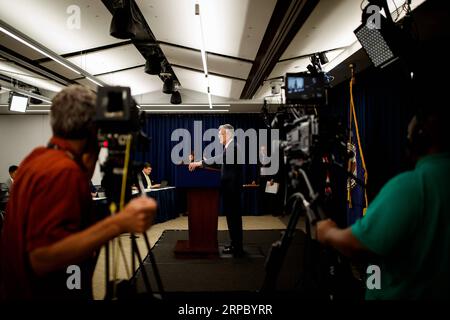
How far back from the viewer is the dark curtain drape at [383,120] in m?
3.38

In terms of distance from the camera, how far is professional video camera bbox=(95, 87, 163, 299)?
3.56ft

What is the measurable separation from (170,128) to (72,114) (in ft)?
25.0

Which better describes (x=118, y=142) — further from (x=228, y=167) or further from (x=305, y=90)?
(x=228, y=167)

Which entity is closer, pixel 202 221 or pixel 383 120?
pixel 202 221

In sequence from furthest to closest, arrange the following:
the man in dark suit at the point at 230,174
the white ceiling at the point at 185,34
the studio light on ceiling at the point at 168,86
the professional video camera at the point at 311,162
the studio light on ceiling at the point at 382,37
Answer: the studio light on ceiling at the point at 168,86, the man in dark suit at the point at 230,174, the white ceiling at the point at 185,34, the studio light on ceiling at the point at 382,37, the professional video camera at the point at 311,162

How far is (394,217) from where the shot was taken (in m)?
0.97

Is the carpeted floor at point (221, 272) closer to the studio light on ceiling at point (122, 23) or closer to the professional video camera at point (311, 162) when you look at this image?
the professional video camera at point (311, 162)

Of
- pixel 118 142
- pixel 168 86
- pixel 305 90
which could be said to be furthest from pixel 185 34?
pixel 118 142

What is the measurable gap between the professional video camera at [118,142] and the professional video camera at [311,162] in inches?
27.6

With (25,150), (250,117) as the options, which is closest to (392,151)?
(250,117)

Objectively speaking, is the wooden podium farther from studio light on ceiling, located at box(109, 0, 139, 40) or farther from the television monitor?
the television monitor

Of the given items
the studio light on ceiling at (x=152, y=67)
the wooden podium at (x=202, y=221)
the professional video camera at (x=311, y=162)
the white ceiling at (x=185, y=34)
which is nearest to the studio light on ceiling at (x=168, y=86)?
the white ceiling at (x=185, y=34)

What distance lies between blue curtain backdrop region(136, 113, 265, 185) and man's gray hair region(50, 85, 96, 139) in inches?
293

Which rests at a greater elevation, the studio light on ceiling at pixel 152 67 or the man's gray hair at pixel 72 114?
the studio light on ceiling at pixel 152 67
